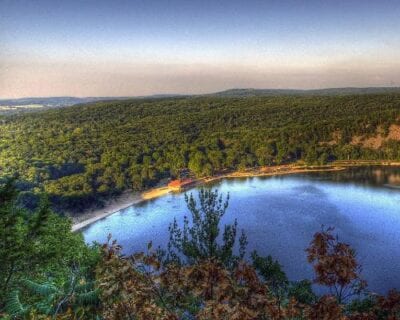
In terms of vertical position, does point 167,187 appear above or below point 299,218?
below

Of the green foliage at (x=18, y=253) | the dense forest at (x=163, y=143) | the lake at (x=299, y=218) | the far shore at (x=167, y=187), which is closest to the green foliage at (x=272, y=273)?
the lake at (x=299, y=218)

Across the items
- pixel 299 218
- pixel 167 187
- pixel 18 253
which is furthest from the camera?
pixel 167 187

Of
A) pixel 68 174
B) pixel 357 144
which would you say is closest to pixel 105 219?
pixel 68 174

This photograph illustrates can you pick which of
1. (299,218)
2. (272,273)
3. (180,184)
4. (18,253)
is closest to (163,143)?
(180,184)

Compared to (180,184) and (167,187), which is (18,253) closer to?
(167,187)

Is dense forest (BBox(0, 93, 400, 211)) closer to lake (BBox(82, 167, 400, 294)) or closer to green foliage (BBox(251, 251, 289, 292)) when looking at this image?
lake (BBox(82, 167, 400, 294))

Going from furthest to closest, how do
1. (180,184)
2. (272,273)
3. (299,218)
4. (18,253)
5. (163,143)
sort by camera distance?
(163,143), (180,184), (299,218), (272,273), (18,253)

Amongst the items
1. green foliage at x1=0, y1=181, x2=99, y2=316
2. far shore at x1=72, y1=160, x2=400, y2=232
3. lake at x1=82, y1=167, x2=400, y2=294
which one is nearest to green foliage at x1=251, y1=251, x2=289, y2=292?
lake at x1=82, y1=167, x2=400, y2=294
